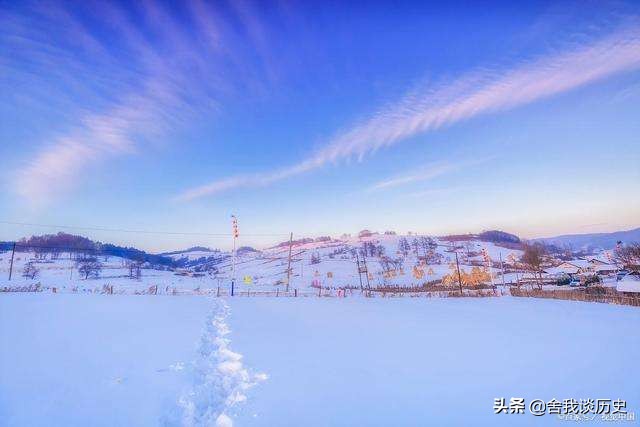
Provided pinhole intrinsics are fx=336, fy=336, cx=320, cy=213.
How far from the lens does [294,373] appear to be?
6734 mm

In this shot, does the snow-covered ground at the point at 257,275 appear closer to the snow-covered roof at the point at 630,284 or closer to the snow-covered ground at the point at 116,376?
the snow-covered roof at the point at 630,284

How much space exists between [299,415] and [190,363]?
3.58 meters

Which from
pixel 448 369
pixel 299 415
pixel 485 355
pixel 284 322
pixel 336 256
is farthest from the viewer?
pixel 336 256

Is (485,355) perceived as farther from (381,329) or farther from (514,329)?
(514,329)

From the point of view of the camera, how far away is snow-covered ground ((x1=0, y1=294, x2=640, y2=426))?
4.79 meters

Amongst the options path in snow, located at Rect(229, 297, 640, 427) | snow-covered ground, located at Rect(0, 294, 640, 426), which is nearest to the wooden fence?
path in snow, located at Rect(229, 297, 640, 427)

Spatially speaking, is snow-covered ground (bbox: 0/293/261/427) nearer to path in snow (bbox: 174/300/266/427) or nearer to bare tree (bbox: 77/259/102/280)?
path in snow (bbox: 174/300/266/427)

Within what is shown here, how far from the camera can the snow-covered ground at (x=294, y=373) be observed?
15.7 feet

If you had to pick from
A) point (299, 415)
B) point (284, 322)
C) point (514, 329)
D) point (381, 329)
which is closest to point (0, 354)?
point (299, 415)

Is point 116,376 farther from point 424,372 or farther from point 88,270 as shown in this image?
point 88,270

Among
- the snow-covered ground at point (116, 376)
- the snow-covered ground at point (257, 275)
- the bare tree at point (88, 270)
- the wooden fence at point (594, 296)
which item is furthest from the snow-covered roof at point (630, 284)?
the bare tree at point (88, 270)

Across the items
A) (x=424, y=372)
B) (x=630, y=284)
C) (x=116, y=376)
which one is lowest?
(x=630, y=284)

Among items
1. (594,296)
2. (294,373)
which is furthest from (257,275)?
(294,373)

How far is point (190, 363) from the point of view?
7.31m
